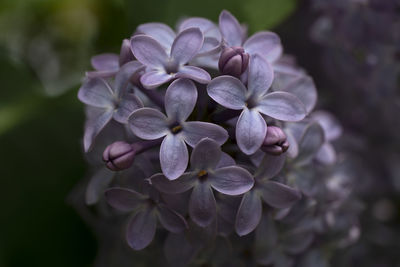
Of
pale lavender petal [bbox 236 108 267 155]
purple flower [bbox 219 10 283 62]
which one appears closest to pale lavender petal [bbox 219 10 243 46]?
purple flower [bbox 219 10 283 62]

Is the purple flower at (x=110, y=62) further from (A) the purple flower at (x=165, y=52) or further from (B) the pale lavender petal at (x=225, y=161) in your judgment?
(B) the pale lavender petal at (x=225, y=161)

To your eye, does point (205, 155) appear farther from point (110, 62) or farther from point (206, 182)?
point (110, 62)

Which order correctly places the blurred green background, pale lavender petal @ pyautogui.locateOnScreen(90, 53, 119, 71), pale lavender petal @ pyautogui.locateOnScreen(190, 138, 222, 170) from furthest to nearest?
1. the blurred green background
2. pale lavender petal @ pyautogui.locateOnScreen(90, 53, 119, 71)
3. pale lavender petal @ pyautogui.locateOnScreen(190, 138, 222, 170)

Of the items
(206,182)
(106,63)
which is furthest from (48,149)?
(206,182)

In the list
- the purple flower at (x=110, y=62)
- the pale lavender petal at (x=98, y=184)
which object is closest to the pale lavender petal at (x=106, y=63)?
the purple flower at (x=110, y=62)

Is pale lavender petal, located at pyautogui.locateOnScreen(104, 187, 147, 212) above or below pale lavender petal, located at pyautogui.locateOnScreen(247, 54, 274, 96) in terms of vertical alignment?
below

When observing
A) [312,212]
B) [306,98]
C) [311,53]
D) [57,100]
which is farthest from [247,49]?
[311,53]

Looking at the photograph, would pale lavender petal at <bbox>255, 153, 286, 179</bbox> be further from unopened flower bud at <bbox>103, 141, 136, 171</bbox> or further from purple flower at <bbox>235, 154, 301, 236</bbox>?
unopened flower bud at <bbox>103, 141, 136, 171</bbox>

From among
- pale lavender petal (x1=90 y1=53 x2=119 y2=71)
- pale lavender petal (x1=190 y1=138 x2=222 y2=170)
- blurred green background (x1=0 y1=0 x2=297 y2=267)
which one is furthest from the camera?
blurred green background (x1=0 y1=0 x2=297 y2=267)
